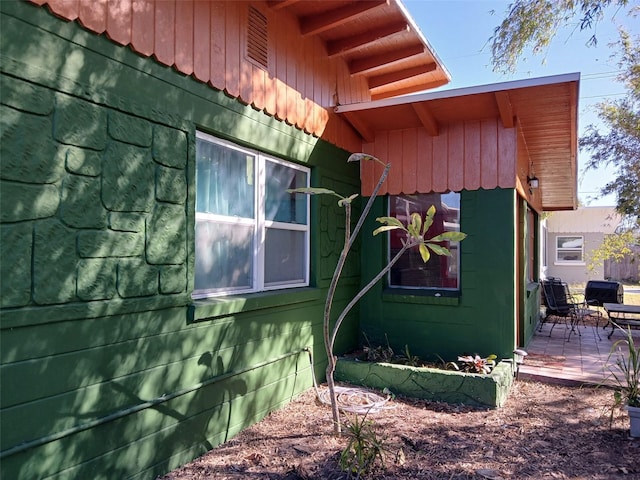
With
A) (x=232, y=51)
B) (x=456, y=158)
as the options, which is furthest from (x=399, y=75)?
(x=232, y=51)

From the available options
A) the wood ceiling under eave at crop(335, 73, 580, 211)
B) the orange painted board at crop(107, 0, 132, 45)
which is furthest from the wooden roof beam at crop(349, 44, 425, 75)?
the orange painted board at crop(107, 0, 132, 45)

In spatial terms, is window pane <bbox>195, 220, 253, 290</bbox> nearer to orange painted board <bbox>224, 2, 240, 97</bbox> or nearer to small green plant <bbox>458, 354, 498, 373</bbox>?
orange painted board <bbox>224, 2, 240, 97</bbox>

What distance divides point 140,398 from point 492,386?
10.6 ft

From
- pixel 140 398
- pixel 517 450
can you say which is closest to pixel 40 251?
pixel 140 398

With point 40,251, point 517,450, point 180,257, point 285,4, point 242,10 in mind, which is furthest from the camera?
point 285,4

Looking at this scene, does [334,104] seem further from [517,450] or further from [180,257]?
[517,450]

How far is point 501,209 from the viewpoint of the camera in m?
5.04

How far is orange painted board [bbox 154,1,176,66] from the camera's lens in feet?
9.59

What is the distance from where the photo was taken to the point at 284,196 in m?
4.45

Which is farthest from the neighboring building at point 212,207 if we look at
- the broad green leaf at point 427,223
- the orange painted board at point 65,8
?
the broad green leaf at point 427,223

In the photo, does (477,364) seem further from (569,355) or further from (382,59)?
(382,59)

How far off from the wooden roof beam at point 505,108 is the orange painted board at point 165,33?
10.4 ft

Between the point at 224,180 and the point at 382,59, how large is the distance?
3266 millimetres

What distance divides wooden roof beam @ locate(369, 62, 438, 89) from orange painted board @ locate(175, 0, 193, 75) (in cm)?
381
